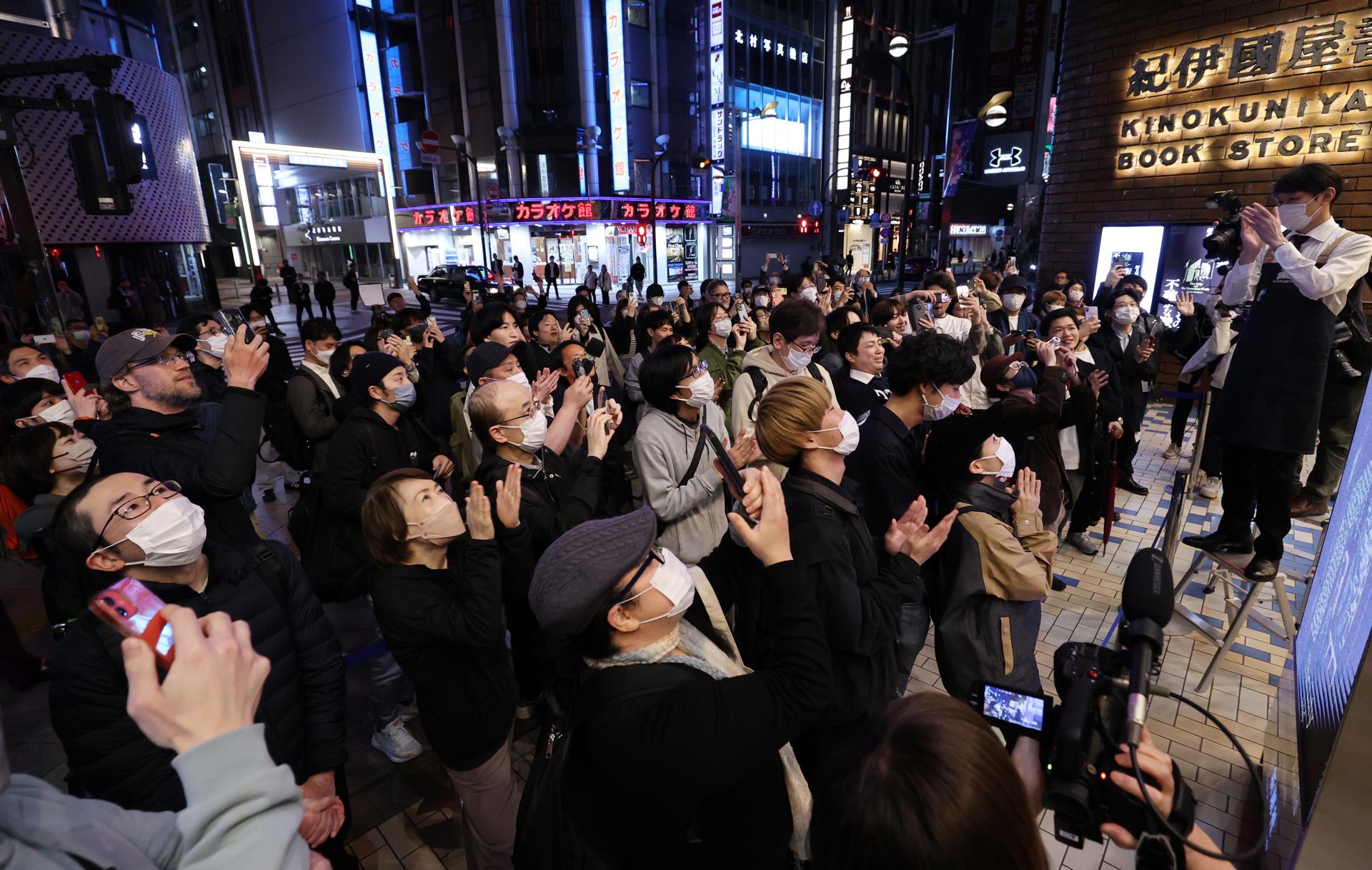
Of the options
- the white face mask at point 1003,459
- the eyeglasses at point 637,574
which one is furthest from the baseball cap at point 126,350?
the white face mask at point 1003,459

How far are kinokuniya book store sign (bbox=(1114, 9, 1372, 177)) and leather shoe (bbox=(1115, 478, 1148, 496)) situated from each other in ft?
16.7

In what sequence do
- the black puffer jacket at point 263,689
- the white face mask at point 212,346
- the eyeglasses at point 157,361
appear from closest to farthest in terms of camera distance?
the black puffer jacket at point 263,689 < the eyeglasses at point 157,361 < the white face mask at point 212,346

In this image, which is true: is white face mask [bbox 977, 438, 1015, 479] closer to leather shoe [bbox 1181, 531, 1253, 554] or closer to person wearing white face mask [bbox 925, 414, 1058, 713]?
person wearing white face mask [bbox 925, 414, 1058, 713]

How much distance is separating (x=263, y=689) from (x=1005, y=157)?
27.5 meters

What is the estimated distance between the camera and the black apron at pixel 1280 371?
10.5 feet

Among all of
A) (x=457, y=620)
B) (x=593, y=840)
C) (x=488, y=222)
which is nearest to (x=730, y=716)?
(x=593, y=840)

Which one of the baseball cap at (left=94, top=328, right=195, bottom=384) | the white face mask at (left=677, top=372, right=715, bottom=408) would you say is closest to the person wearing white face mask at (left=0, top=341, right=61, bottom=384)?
the baseball cap at (left=94, top=328, right=195, bottom=384)

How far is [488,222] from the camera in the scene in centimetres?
3228

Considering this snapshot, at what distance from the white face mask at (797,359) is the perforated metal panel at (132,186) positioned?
14.1m

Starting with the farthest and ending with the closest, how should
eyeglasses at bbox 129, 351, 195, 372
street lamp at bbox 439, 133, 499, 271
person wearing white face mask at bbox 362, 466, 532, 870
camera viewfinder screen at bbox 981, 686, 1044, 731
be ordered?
street lamp at bbox 439, 133, 499, 271, eyeglasses at bbox 129, 351, 195, 372, person wearing white face mask at bbox 362, 466, 532, 870, camera viewfinder screen at bbox 981, 686, 1044, 731

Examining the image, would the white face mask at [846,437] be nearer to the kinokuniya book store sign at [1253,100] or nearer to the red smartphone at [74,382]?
the red smartphone at [74,382]

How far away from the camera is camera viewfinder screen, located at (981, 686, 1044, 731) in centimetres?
135

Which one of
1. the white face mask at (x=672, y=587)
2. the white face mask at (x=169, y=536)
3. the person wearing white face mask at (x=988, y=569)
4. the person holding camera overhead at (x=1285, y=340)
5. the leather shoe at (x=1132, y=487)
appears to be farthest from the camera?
the leather shoe at (x=1132, y=487)

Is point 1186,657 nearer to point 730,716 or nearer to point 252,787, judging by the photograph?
point 730,716
